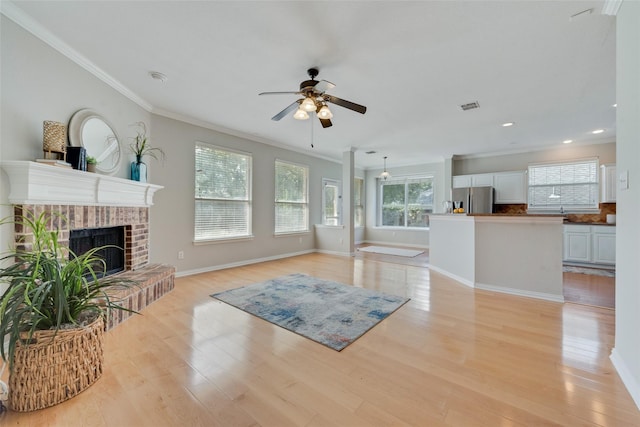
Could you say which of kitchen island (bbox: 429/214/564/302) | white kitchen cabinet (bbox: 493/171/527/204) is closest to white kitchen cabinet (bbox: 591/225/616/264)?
white kitchen cabinet (bbox: 493/171/527/204)

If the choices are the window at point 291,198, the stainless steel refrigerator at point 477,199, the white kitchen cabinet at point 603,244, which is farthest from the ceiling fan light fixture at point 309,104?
the white kitchen cabinet at point 603,244

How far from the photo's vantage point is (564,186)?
5.62 metres

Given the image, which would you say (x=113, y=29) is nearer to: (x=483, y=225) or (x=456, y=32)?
(x=456, y=32)

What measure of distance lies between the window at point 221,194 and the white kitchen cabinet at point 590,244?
664 centimetres

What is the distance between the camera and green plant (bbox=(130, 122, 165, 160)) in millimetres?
3498

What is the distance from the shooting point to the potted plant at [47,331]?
139cm

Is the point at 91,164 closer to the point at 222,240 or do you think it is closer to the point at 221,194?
the point at 221,194

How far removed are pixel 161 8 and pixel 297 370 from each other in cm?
290

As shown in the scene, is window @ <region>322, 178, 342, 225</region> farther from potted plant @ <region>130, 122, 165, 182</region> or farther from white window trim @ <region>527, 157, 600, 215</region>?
white window trim @ <region>527, 157, 600, 215</region>

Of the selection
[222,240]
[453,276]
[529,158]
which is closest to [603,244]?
[529,158]

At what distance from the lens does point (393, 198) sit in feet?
28.2

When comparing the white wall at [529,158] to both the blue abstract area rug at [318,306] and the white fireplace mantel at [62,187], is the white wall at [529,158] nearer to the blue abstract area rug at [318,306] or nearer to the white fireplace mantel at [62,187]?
the blue abstract area rug at [318,306]

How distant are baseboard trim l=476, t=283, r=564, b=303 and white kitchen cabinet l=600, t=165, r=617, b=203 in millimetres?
3588

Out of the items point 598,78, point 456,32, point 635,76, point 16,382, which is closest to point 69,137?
point 16,382
